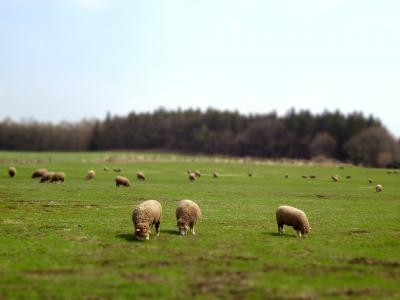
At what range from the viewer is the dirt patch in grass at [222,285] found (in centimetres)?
1312

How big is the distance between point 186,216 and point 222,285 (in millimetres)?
8885

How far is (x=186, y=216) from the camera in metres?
22.6

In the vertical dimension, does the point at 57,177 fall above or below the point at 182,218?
below

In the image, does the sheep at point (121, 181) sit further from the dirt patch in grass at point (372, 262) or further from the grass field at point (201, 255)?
the dirt patch in grass at point (372, 262)

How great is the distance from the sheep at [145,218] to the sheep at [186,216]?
3.38 feet

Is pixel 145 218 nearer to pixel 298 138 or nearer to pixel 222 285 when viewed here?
pixel 222 285

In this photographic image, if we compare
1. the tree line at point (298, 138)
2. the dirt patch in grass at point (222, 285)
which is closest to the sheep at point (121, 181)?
the dirt patch in grass at point (222, 285)

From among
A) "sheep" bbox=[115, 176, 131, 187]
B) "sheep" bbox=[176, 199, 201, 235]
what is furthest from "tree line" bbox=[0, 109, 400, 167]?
"sheep" bbox=[176, 199, 201, 235]

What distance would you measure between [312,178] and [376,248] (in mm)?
51498

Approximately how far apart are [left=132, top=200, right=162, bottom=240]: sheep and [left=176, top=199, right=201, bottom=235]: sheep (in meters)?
1.03

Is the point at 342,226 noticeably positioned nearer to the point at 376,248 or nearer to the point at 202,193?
the point at 376,248

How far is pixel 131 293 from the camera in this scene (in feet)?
42.9

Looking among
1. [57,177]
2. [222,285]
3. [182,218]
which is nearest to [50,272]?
[222,285]

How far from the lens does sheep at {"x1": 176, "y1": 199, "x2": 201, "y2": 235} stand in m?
22.4
